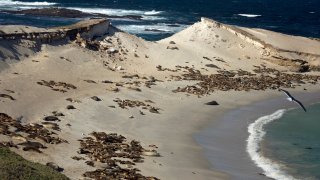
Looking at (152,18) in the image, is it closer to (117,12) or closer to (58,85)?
(117,12)

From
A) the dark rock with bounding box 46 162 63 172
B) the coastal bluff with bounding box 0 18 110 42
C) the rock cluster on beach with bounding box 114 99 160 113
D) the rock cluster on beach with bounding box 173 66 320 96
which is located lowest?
the rock cluster on beach with bounding box 173 66 320 96

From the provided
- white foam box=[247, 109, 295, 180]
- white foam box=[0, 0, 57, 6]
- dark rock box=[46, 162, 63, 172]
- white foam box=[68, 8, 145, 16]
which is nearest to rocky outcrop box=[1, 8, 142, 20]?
white foam box=[68, 8, 145, 16]

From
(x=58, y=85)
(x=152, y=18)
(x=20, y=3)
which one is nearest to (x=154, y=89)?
(x=58, y=85)

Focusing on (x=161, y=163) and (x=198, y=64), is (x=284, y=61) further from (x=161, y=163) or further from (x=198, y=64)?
(x=161, y=163)

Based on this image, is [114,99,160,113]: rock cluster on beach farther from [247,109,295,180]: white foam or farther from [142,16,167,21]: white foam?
[142,16,167,21]: white foam

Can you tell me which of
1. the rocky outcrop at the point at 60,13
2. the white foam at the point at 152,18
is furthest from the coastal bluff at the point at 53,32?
the white foam at the point at 152,18

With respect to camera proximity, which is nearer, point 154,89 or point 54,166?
point 54,166

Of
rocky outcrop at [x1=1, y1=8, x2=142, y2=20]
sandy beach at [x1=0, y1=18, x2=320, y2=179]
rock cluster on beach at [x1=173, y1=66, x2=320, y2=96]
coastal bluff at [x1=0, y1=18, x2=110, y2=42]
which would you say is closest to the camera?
sandy beach at [x1=0, y1=18, x2=320, y2=179]
